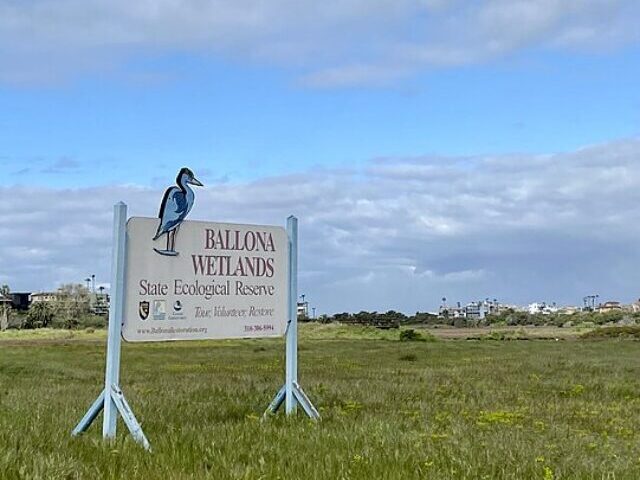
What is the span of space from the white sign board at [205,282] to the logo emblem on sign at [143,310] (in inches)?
Answer: 0.5

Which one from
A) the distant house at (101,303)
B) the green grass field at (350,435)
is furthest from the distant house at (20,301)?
the green grass field at (350,435)

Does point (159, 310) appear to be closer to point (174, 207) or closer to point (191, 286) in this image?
point (191, 286)

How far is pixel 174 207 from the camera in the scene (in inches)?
434

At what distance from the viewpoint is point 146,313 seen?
10.7 metres

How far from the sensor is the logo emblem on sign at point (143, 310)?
10.6 metres

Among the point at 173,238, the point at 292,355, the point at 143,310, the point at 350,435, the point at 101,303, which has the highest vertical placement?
the point at 101,303

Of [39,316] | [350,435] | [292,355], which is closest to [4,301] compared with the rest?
[39,316]

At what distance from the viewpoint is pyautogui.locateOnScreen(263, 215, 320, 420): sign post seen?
39.2ft

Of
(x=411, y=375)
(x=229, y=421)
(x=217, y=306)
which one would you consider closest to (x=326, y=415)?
(x=229, y=421)

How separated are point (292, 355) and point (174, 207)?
2.91 m

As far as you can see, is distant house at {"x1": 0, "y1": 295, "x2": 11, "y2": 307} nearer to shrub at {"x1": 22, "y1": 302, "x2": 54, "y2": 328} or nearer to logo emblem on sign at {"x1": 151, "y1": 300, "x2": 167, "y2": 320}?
shrub at {"x1": 22, "y1": 302, "x2": 54, "y2": 328}

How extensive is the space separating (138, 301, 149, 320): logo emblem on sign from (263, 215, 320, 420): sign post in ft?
7.70

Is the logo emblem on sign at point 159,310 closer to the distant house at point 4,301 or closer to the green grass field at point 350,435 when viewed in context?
the green grass field at point 350,435

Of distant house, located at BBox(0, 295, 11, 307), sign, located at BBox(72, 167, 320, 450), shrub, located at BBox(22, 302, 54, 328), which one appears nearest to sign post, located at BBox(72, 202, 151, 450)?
sign, located at BBox(72, 167, 320, 450)
